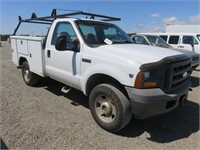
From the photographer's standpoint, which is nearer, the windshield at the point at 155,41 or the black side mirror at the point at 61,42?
→ the black side mirror at the point at 61,42

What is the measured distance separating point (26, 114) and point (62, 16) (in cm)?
250

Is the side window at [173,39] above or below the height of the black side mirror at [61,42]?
below

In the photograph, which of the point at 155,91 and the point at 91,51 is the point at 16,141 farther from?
the point at 155,91

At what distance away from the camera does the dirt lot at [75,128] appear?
3.16 metres

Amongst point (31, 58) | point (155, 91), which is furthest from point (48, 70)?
point (155, 91)

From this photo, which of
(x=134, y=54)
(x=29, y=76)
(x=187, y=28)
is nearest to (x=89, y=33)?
(x=134, y=54)

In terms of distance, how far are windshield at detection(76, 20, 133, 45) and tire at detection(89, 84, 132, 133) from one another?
1.13 m

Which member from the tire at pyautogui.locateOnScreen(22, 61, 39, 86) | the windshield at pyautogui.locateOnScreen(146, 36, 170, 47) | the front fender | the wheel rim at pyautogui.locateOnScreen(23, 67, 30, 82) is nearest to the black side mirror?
the front fender

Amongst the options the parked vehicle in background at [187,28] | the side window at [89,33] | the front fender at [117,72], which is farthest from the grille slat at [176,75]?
the parked vehicle in background at [187,28]

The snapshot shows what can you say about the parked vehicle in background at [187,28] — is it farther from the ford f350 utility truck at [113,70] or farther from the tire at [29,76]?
the tire at [29,76]

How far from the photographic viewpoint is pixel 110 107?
3.46 metres

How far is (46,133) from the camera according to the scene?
3406 mm

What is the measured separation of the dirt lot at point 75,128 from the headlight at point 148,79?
100 centimetres

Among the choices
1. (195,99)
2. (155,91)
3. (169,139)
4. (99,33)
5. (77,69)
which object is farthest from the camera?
(195,99)
